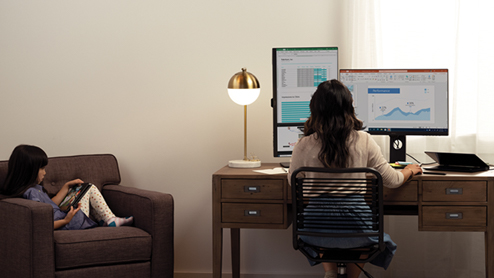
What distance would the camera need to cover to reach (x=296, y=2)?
2.99m

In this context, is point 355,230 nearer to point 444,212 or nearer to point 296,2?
point 444,212

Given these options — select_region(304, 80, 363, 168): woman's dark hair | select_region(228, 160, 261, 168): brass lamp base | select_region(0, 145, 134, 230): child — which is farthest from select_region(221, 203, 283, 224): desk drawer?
select_region(0, 145, 134, 230): child

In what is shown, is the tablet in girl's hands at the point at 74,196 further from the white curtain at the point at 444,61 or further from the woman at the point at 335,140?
the white curtain at the point at 444,61

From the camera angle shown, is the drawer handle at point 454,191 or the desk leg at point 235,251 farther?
the desk leg at point 235,251

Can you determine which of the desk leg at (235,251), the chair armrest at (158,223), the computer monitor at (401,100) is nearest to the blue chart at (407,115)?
the computer monitor at (401,100)

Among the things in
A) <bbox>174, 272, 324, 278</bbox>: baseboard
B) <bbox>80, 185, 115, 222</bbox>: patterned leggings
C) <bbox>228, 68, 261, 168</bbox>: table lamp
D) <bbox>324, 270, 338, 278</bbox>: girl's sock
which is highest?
<bbox>228, 68, 261, 168</bbox>: table lamp

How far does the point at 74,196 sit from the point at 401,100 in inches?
70.3

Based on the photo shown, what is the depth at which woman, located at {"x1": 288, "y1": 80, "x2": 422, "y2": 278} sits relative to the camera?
1928 mm

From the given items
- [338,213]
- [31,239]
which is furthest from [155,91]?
[338,213]

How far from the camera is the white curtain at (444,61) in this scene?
2.79 m

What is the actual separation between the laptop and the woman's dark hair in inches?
27.2

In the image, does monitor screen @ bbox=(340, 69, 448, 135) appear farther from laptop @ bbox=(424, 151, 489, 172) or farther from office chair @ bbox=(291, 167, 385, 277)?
office chair @ bbox=(291, 167, 385, 277)

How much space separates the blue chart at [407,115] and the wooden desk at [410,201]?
38 centimetres

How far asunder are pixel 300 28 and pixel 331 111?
1.17 meters
